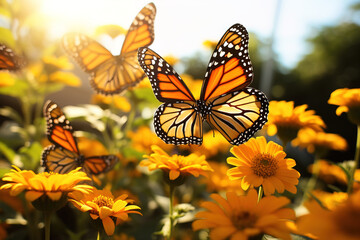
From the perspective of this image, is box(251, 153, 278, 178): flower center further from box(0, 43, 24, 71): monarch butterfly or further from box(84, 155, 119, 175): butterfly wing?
box(0, 43, 24, 71): monarch butterfly

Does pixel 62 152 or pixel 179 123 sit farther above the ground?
pixel 179 123

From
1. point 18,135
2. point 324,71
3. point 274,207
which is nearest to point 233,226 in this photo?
point 274,207

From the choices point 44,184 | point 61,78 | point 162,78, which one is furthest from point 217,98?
point 61,78

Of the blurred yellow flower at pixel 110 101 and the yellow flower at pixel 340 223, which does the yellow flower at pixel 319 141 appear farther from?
the yellow flower at pixel 340 223

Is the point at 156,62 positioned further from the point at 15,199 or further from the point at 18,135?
the point at 18,135

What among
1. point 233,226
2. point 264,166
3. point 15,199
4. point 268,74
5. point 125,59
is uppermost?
point 268,74

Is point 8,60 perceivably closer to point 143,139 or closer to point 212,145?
point 143,139
